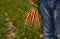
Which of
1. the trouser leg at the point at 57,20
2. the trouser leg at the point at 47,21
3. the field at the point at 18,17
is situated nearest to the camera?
the trouser leg at the point at 57,20

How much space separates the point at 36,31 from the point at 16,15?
93cm

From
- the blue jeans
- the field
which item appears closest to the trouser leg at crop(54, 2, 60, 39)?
the blue jeans

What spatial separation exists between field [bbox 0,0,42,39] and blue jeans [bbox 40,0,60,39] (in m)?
0.81

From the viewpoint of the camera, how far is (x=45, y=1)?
12.8 ft

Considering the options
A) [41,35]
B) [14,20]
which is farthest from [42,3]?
[14,20]

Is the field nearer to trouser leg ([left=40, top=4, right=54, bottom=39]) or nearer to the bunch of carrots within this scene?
the bunch of carrots

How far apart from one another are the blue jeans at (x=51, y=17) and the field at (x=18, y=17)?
806mm

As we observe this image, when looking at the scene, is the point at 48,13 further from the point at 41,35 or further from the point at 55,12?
the point at 41,35

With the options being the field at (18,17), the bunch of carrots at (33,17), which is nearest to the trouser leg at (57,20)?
the bunch of carrots at (33,17)

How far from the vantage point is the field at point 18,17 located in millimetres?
5211

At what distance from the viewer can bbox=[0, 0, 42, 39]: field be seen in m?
5.21

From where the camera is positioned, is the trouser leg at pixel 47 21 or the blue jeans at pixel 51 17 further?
the trouser leg at pixel 47 21

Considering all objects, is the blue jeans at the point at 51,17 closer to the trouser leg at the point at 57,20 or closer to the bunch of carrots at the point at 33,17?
the trouser leg at the point at 57,20

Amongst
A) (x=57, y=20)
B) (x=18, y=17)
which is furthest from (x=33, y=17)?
(x=18, y=17)
